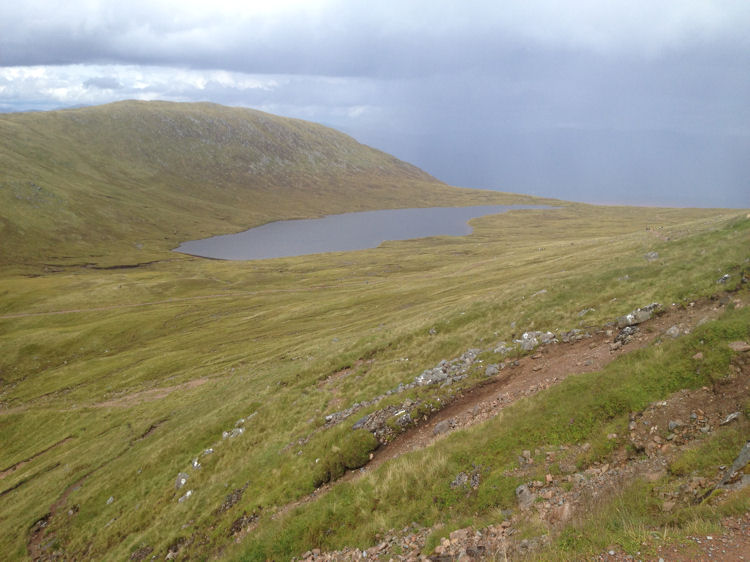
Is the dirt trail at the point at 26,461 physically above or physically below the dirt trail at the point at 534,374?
below

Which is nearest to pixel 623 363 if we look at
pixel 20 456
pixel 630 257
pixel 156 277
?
pixel 630 257

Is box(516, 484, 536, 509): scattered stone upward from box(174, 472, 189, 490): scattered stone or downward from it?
upward

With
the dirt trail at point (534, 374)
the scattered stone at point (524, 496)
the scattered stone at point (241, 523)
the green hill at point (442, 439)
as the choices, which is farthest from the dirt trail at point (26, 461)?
the scattered stone at point (524, 496)

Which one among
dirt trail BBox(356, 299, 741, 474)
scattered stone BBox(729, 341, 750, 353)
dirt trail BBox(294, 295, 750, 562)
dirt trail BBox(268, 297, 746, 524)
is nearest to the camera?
Result: dirt trail BBox(294, 295, 750, 562)

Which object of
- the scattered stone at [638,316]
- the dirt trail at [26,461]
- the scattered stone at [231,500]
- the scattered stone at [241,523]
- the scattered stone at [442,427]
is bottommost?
the dirt trail at [26,461]

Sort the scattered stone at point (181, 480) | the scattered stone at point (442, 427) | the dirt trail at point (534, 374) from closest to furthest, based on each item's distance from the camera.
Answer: the dirt trail at point (534, 374)
the scattered stone at point (442, 427)
the scattered stone at point (181, 480)

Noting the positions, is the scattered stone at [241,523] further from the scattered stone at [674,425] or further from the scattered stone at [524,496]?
the scattered stone at [674,425]

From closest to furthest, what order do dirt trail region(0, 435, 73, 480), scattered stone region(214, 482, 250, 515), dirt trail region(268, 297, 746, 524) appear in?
dirt trail region(268, 297, 746, 524)
scattered stone region(214, 482, 250, 515)
dirt trail region(0, 435, 73, 480)

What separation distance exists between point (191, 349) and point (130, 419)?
2505 centimetres

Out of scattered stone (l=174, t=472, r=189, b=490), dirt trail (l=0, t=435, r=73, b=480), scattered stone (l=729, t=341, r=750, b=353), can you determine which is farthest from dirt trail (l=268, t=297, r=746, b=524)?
dirt trail (l=0, t=435, r=73, b=480)

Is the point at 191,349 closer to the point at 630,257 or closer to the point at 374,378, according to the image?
the point at 374,378

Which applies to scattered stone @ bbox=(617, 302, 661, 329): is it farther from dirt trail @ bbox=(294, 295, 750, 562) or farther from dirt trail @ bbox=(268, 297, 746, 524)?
dirt trail @ bbox=(294, 295, 750, 562)

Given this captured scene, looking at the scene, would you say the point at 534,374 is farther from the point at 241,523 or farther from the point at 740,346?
the point at 241,523

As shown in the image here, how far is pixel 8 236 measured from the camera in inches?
7313
